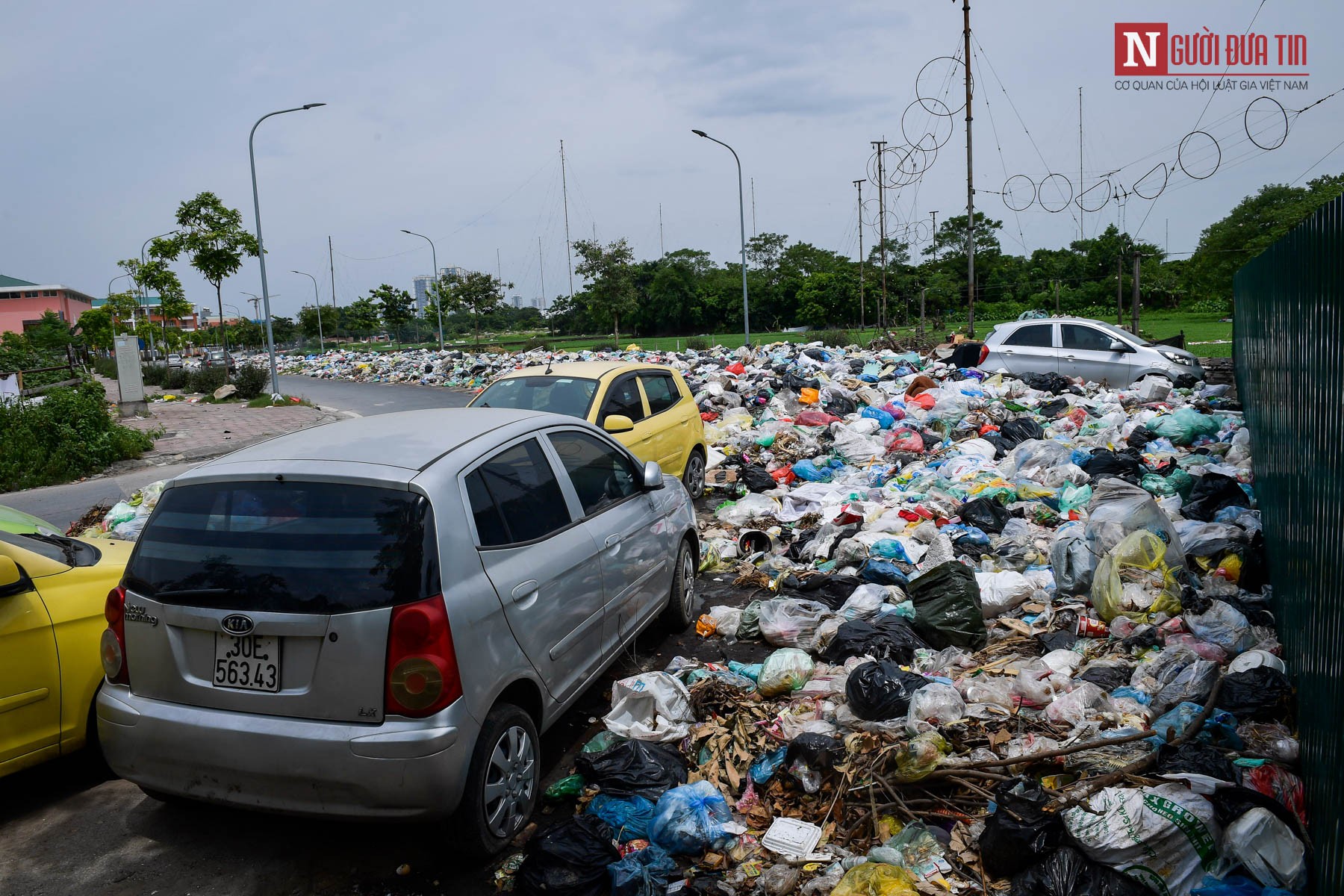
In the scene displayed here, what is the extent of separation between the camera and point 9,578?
3.70 m

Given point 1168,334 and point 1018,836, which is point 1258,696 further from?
point 1168,334

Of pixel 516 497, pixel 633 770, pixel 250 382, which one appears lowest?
pixel 633 770

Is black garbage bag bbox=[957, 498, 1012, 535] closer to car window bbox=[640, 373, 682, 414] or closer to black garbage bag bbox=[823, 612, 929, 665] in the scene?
black garbage bag bbox=[823, 612, 929, 665]

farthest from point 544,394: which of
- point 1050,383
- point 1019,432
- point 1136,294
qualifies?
point 1136,294

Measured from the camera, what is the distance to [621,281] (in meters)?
44.8

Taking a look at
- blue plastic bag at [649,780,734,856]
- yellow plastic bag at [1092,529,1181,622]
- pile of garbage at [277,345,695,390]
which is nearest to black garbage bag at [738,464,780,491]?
yellow plastic bag at [1092,529,1181,622]

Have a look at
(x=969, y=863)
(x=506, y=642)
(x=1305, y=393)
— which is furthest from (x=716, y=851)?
(x=1305, y=393)

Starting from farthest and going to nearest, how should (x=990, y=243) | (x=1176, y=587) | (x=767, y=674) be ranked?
1. (x=990, y=243)
2. (x=1176, y=587)
3. (x=767, y=674)

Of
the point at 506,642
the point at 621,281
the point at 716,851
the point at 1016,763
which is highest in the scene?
the point at 621,281

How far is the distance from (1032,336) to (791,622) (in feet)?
41.4

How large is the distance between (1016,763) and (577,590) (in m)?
2.05

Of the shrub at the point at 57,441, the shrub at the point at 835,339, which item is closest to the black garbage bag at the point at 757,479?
the shrub at the point at 57,441

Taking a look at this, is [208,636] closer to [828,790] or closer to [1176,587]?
[828,790]

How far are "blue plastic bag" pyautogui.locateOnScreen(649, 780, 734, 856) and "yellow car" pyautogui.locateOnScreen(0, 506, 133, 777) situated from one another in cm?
270
